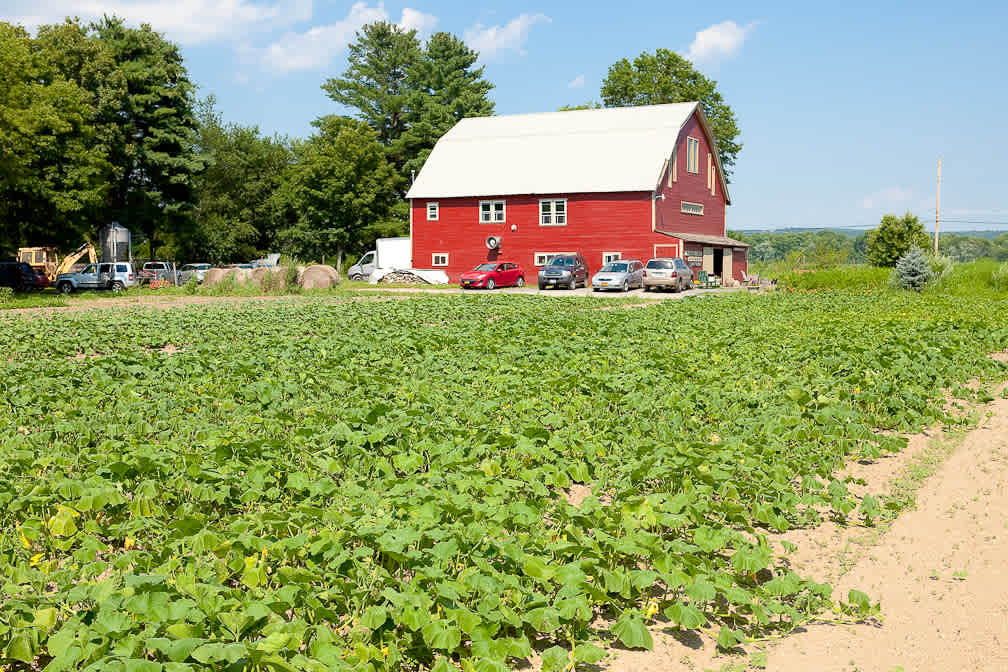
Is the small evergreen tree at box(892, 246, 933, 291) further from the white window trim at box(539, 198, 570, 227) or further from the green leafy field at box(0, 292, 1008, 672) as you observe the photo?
the green leafy field at box(0, 292, 1008, 672)

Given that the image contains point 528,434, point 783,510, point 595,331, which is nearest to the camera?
point 783,510

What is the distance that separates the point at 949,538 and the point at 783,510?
112cm

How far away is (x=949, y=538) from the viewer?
5723mm

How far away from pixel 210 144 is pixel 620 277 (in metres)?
48.8

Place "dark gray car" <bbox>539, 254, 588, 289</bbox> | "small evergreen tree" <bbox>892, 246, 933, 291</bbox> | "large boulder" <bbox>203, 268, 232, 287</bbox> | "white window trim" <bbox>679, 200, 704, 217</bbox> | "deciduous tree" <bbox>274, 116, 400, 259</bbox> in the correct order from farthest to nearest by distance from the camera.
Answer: "deciduous tree" <bbox>274, 116, 400, 259</bbox> → "white window trim" <bbox>679, 200, 704, 217</bbox> → "dark gray car" <bbox>539, 254, 588, 289</bbox> → "large boulder" <bbox>203, 268, 232, 287</bbox> → "small evergreen tree" <bbox>892, 246, 933, 291</bbox>

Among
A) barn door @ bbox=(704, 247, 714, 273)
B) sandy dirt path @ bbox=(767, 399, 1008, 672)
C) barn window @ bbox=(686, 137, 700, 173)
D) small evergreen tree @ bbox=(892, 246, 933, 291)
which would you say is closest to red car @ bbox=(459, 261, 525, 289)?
barn door @ bbox=(704, 247, 714, 273)

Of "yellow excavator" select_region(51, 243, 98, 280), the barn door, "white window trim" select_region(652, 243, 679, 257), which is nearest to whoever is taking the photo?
"white window trim" select_region(652, 243, 679, 257)

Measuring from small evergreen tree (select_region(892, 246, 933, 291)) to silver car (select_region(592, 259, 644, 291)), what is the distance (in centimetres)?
1064

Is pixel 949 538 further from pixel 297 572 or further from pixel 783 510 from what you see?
pixel 297 572

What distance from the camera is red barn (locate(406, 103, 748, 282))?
43844 millimetres

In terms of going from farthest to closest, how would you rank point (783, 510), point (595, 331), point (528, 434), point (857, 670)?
point (595, 331)
point (528, 434)
point (783, 510)
point (857, 670)

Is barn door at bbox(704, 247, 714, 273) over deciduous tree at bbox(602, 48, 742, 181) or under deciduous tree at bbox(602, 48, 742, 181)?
under

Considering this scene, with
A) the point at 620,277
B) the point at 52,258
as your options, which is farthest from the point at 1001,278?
the point at 52,258

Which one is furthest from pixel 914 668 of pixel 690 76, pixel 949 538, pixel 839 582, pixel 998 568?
pixel 690 76
